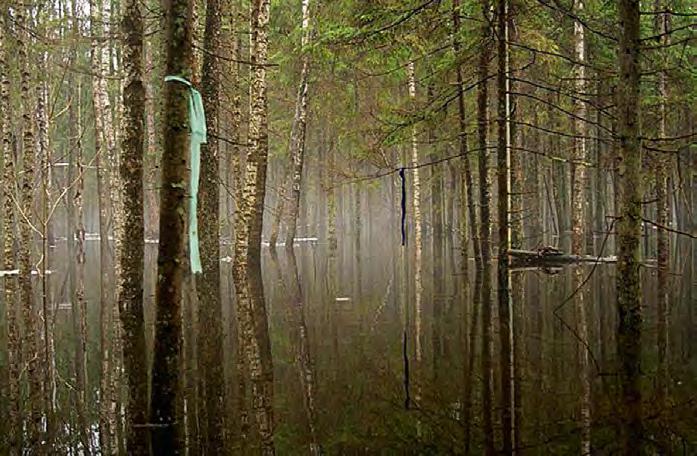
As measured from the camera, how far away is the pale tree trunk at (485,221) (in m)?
6.26

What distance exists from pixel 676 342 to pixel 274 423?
19.5 feet

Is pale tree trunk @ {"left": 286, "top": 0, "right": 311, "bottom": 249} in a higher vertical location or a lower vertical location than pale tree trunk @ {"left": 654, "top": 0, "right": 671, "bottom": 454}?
higher

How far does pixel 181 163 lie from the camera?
598 centimetres

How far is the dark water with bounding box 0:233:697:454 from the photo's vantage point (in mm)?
5559

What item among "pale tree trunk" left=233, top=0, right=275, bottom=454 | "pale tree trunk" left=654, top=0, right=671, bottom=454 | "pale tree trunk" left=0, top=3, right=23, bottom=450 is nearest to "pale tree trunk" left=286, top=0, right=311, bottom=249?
"pale tree trunk" left=233, top=0, right=275, bottom=454

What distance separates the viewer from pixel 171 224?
5914 mm

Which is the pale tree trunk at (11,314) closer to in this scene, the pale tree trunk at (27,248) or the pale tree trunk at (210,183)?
the pale tree trunk at (27,248)

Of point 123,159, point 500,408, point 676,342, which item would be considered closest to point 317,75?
point 123,159

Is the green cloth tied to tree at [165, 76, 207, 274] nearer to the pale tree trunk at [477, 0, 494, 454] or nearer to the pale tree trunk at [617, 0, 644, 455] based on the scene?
the pale tree trunk at [477, 0, 494, 454]

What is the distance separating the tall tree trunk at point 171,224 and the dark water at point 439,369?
Result: 1075mm

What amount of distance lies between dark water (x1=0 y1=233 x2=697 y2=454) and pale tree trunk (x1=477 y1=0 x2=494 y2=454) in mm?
78

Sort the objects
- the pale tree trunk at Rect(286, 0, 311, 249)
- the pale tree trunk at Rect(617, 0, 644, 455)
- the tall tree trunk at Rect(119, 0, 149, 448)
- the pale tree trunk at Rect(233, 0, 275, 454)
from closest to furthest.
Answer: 1. the pale tree trunk at Rect(617, 0, 644, 455)
2. the tall tree trunk at Rect(119, 0, 149, 448)
3. the pale tree trunk at Rect(233, 0, 275, 454)
4. the pale tree trunk at Rect(286, 0, 311, 249)

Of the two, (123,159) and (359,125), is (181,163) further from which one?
(359,125)

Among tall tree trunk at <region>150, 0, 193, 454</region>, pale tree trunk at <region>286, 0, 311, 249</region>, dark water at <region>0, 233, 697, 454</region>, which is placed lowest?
dark water at <region>0, 233, 697, 454</region>
